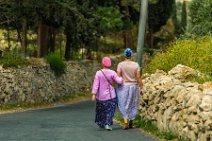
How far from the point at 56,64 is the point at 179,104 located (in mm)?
16206

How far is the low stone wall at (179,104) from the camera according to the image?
10.1 meters

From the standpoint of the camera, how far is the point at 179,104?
1158 centimetres

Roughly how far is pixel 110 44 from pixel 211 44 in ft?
99.4

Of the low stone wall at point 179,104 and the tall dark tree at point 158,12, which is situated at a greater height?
the tall dark tree at point 158,12

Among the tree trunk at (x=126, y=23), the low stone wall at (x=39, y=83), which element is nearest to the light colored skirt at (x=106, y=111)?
the low stone wall at (x=39, y=83)

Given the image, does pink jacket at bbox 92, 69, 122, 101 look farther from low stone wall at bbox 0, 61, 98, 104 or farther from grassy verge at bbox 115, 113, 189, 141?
low stone wall at bbox 0, 61, 98, 104

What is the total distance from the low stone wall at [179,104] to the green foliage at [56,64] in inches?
461

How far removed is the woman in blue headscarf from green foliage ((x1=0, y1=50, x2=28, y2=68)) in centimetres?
1067

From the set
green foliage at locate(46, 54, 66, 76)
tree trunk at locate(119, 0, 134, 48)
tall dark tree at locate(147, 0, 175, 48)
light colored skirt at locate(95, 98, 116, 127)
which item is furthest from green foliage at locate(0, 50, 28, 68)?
tall dark tree at locate(147, 0, 175, 48)

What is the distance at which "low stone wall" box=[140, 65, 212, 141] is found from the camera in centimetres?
1013

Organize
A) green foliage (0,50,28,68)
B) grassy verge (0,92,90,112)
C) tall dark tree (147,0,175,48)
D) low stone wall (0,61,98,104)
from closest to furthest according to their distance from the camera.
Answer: grassy verge (0,92,90,112) < low stone wall (0,61,98,104) < green foliage (0,50,28,68) < tall dark tree (147,0,175,48)

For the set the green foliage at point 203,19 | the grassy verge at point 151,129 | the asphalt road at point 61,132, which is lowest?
the asphalt road at point 61,132

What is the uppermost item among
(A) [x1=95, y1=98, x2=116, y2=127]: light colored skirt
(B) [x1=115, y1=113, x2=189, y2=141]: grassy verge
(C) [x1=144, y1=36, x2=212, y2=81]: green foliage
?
(C) [x1=144, y1=36, x2=212, y2=81]: green foliage

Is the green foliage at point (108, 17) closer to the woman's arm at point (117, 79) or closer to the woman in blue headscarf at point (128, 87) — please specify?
the woman in blue headscarf at point (128, 87)
